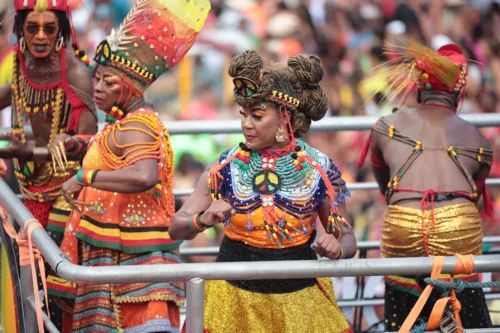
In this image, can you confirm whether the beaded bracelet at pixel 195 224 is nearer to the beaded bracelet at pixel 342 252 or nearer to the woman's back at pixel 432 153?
the beaded bracelet at pixel 342 252

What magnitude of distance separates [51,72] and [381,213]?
355 centimetres

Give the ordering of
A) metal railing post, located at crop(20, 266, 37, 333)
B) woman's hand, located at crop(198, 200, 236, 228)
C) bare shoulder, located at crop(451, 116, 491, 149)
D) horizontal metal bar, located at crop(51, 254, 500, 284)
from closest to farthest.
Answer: horizontal metal bar, located at crop(51, 254, 500, 284) < woman's hand, located at crop(198, 200, 236, 228) < metal railing post, located at crop(20, 266, 37, 333) < bare shoulder, located at crop(451, 116, 491, 149)

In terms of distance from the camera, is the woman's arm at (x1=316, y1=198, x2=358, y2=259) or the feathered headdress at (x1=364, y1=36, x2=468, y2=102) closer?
the woman's arm at (x1=316, y1=198, x2=358, y2=259)

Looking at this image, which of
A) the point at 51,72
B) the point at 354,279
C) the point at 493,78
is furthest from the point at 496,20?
the point at 51,72

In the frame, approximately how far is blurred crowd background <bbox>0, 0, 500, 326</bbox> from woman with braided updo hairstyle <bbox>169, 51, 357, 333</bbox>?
422 centimetres

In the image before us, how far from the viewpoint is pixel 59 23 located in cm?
482

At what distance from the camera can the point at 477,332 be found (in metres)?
3.40

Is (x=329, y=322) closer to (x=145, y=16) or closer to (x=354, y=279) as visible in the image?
(x=145, y=16)

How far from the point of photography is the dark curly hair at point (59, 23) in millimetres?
4762

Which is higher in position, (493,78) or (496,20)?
(496,20)

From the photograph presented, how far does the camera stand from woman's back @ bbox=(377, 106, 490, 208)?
188 inches

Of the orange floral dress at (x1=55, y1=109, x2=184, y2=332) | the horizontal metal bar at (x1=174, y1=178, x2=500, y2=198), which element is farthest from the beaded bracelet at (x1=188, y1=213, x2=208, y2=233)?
the horizontal metal bar at (x1=174, y1=178, x2=500, y2=198)

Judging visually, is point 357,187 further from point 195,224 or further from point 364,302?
point 195,224

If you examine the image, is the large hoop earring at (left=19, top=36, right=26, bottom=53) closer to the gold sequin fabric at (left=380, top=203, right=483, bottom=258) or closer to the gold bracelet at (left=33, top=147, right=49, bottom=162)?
the gold bracelet at (left=33, top=147, right=49, bottom=162)
